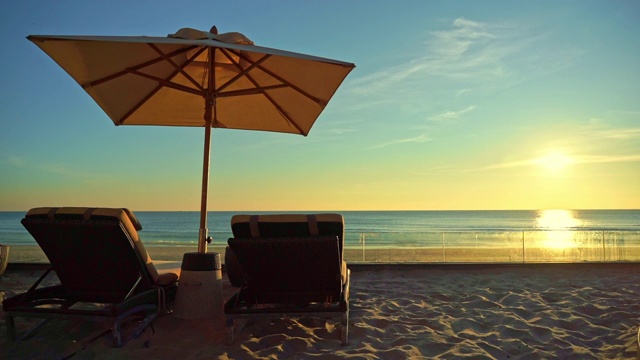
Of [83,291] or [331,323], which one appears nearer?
[83,291]

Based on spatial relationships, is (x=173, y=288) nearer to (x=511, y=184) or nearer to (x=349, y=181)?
(x=349, y=181)

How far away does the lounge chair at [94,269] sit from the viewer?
3529 millimetres

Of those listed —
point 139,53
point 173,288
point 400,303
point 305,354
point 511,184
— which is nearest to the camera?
point 305,354

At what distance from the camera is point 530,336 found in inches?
158

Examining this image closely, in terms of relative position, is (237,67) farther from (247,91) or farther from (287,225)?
(287,225)

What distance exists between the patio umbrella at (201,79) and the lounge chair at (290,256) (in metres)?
1.03

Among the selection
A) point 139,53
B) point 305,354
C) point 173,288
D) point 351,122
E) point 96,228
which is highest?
point 351,122

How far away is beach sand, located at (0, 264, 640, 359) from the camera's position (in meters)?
3.54

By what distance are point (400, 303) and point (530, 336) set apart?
4.97 ft

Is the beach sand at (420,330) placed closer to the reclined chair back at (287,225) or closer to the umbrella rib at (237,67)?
the reclined chair back at (287,225)

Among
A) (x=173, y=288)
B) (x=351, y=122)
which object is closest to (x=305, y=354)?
(x=173, y=288)

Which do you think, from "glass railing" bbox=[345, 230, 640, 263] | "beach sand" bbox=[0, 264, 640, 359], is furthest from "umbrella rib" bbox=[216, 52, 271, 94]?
"glass railing" bbox=[345, 230, 640, 263]

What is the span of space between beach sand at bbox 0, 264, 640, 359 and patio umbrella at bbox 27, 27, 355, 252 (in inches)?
44.7

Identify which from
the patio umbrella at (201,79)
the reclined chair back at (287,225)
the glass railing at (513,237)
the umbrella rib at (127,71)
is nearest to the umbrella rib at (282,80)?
the patio umbrella at (201,79)
